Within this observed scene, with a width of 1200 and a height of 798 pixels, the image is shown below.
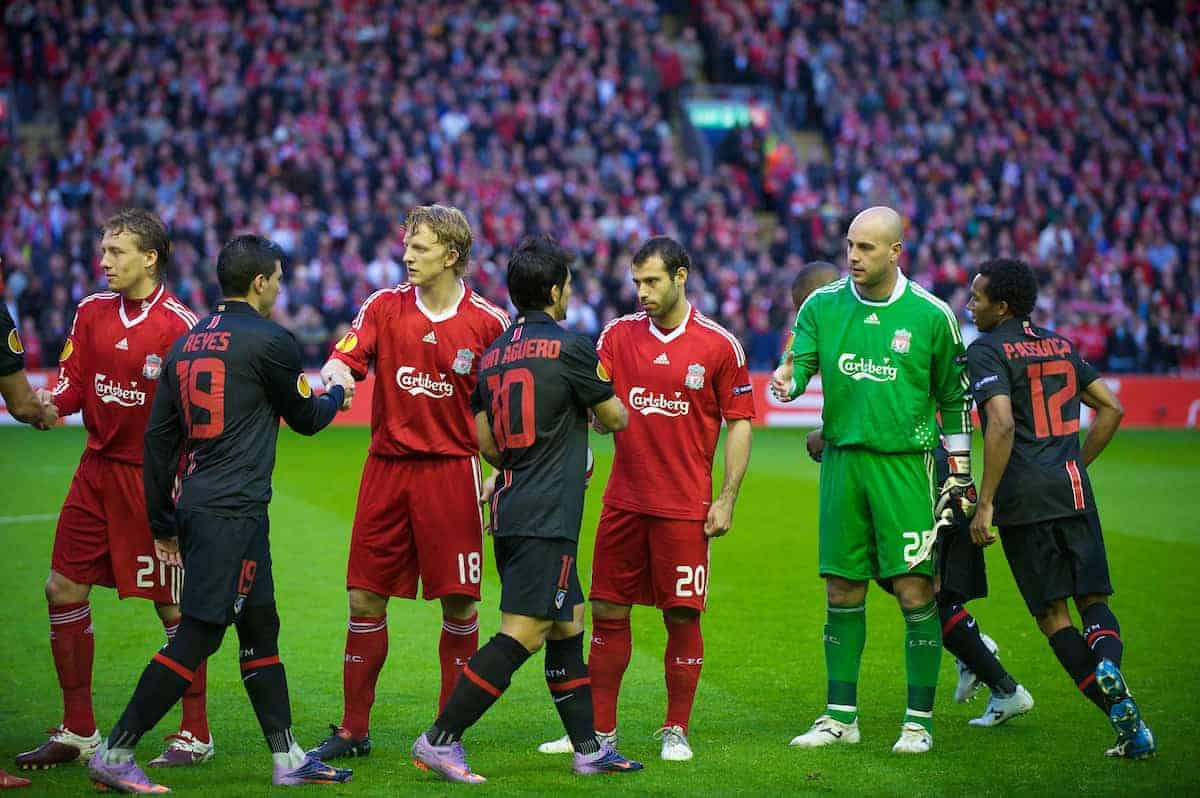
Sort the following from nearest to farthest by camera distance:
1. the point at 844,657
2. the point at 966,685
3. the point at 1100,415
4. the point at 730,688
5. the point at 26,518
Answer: the point at 844,657 → the point at 1100,415 → the point at 966,685 → the point at 730,688 → the point at 26,518

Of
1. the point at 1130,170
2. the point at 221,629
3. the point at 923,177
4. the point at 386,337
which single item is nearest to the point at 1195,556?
the point at 386,337

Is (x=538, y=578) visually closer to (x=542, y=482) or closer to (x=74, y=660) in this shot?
(x=542, y=482)

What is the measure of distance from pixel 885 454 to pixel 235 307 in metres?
3.19

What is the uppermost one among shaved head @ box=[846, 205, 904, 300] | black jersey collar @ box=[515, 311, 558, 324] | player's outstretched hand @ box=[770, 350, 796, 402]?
shaved head @ box=[846, 205, 904, 300]

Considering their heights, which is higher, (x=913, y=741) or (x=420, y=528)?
(x=420, y=528)

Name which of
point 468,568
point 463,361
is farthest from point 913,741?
point 463,361

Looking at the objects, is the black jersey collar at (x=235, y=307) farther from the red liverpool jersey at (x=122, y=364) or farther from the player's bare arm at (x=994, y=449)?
the player's bare arm at (x=994, y=449)

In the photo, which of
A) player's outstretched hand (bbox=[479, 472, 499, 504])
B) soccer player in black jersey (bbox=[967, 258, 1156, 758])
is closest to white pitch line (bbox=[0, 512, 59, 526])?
player's outstretched hand (bbox=[479, 472, 499, 504])

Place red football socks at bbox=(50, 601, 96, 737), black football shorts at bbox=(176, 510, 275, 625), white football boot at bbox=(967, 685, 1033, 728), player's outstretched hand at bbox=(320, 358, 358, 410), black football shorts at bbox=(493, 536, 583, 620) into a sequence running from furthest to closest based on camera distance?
white football boot at bbox=(967, 685, 1033, 728)
red football socks at bbox=(50, 601, 96, 737)
player's outstretched hand at bbox=(320, 358, 358, 410)
black football shorts at bbox=(493, 536, 583, 620)
black football shorts at bbox=(176, 510, 275, 625)

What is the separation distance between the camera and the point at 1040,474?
723 centimetres

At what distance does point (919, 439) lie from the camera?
721 centimetres

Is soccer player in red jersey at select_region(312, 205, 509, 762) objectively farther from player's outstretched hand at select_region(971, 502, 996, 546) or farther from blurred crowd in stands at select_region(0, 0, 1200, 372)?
blurred crowd in stands at select_region(0, 0, 1200, 372)

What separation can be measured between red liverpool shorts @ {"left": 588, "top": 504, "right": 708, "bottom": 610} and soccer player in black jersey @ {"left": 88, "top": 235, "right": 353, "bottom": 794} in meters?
1.55

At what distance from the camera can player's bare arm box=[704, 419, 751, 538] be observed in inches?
274
